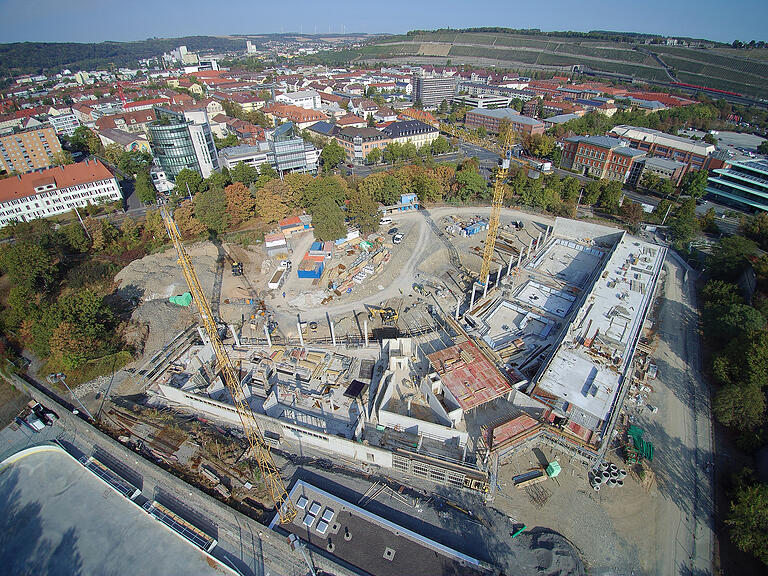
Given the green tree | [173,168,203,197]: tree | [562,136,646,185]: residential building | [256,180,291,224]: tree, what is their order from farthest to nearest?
[562,136,646,185]: residential building < [173,168,203,197]: tree < [256,180,291,224]: tree < the green tree

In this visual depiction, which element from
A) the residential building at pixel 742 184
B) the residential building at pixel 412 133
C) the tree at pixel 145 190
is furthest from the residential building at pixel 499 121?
the tree at pixel 145 190

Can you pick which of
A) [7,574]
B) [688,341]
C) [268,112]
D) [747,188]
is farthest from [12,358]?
[747,188]

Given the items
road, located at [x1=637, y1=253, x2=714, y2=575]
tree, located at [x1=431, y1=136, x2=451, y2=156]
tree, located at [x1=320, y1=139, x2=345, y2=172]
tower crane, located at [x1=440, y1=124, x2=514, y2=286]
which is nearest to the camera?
road, located at [x1=637, y1=253, x2=714, y2=575]

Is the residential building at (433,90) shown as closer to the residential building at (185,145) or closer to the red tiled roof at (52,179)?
the residential building at (185,145)

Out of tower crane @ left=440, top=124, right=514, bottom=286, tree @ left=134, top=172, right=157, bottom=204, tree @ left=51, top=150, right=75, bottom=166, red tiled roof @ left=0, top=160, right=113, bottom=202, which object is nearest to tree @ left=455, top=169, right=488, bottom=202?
tower crane @ left=440, top=124, right=514, bottom=286

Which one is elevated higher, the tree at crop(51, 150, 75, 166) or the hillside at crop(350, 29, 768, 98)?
the hillside at crop(350, 29, 768, 98)

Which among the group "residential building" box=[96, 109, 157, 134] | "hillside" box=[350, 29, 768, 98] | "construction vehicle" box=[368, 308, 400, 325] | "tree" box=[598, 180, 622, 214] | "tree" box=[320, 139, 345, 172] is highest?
"hillside" box=[350, 29, 768, 98]

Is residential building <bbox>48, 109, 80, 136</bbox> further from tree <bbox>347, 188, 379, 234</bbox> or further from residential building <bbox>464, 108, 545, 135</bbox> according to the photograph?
residential building <bbox>464, 108, 545, 135</bbox>
